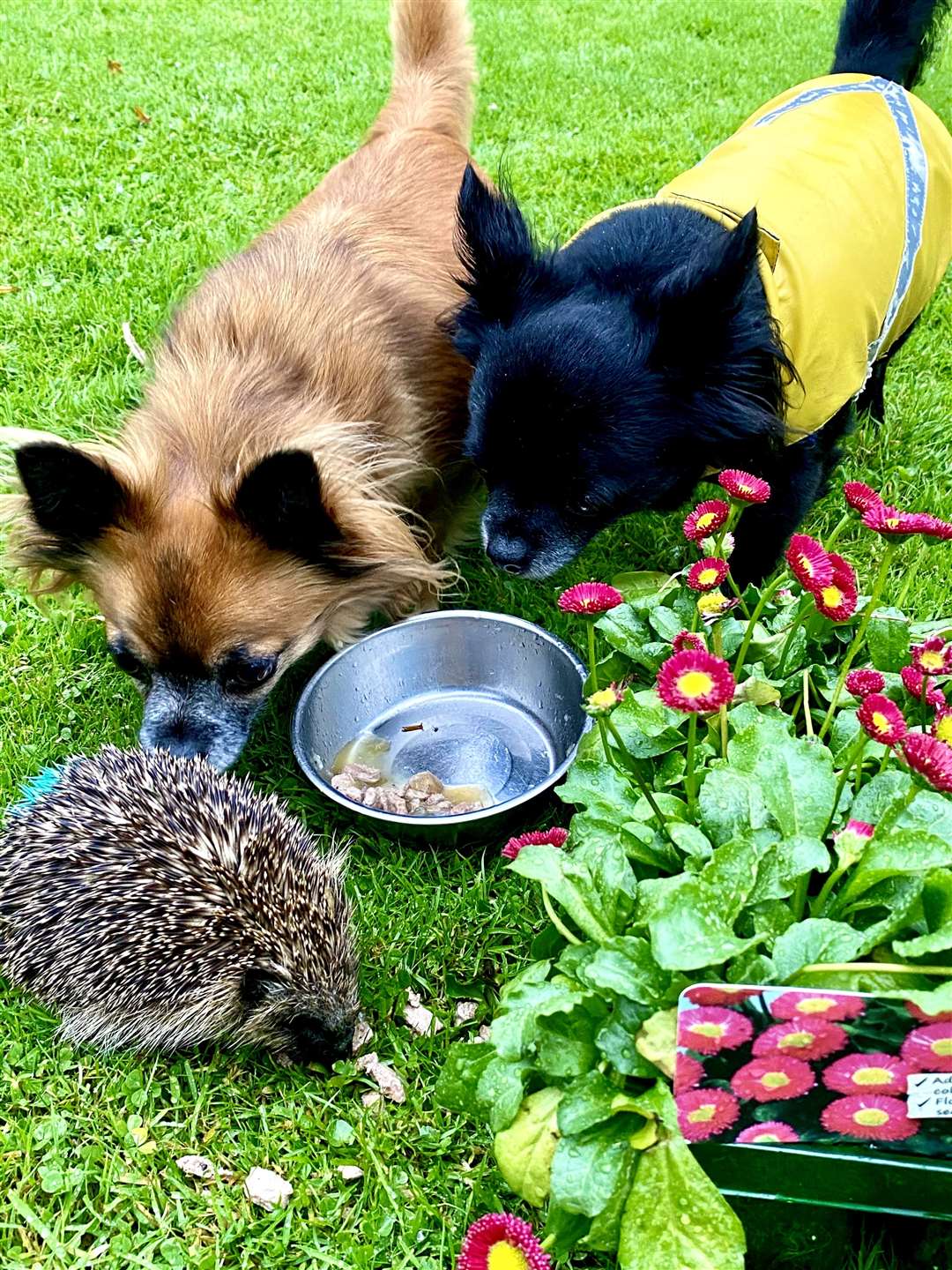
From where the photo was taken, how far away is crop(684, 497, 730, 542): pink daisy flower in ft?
7.94

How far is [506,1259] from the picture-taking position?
168 cm

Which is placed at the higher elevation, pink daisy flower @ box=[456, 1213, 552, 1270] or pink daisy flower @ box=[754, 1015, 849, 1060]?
pink daisy flower @ box=[754, 1015, 849, 1060]

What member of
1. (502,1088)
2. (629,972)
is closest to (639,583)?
(629,972)

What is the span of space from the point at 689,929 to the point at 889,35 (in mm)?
3918

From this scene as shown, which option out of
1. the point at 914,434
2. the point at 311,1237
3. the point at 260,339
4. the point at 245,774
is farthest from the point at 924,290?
the point at 311,1237

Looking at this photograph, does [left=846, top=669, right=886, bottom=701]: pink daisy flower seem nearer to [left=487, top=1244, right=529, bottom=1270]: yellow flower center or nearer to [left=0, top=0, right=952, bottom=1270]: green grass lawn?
[left=0, top=0, right=952, bottom=1270]: green grass lawn

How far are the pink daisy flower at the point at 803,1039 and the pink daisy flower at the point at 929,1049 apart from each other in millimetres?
98

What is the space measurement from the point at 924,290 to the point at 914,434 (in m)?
0.79

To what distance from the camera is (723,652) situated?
102 inches

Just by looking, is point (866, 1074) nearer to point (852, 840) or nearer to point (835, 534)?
point (852, 840)

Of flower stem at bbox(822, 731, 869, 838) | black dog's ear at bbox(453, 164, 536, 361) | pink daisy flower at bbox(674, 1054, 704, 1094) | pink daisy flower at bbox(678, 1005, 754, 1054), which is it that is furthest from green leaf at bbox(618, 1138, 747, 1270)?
black dog's ear at bbox(453, 164, 536, 361)

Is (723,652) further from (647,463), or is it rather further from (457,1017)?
(457,1017)

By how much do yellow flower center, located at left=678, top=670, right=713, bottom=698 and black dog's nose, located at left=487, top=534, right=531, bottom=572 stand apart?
121 centimetres

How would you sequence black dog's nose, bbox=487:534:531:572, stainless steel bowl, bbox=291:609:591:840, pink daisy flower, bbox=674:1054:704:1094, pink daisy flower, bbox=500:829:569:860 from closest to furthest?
pink daisy flower, bbox=674:1054:704:1094
pink daisy flower, bbox=500:829:569:860
black dog's nose, bbox=487:534:531:572
stainless steel bowl, bbox=291:609:591:840
